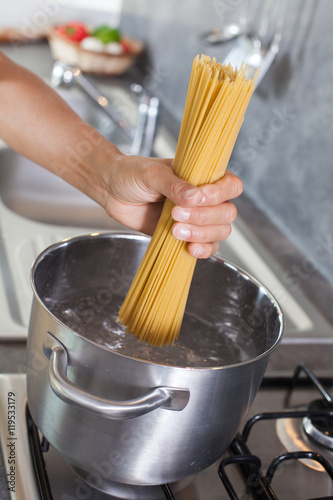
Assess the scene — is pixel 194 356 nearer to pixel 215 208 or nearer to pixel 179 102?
pixel 215 208

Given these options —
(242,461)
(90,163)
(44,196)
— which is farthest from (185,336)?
(44,196)

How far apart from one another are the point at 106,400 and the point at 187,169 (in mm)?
240

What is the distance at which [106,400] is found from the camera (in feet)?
1.49

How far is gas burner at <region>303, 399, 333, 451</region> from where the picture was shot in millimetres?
726

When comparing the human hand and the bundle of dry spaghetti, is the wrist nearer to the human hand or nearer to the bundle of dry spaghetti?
the human hand

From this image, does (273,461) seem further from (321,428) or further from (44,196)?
(44,196)

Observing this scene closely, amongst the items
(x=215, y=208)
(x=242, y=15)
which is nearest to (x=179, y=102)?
(x=242, y=15)

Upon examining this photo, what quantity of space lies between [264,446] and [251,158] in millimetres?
863

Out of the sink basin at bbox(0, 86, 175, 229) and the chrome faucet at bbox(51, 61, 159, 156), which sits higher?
the chrome faucet at bbox(51, 61, 159, 156)

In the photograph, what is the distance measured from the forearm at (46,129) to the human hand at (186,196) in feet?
0.24

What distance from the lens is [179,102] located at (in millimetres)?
1842

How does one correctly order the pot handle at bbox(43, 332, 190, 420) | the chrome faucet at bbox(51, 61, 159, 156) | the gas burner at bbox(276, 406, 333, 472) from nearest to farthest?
1. the pot handle at bbox(43, 332, 190, 420)
2. the gas burner at bbox(276, 406, 333, 472)
3. the chrome faucet at bbox(51, 61, 159, 156)

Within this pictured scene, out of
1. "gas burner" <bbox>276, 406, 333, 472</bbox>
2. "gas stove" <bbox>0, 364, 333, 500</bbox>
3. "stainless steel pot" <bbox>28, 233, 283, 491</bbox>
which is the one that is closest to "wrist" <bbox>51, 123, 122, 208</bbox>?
"stainless steel pot" <bbox>28, 233, 283, 491</bbox>

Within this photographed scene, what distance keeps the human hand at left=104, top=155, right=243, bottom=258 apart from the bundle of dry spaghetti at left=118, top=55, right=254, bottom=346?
0.04ft
